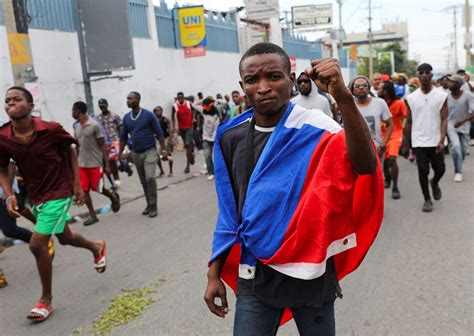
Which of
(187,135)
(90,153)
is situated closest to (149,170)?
(90,153)

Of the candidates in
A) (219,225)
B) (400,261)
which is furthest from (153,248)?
(219,225)

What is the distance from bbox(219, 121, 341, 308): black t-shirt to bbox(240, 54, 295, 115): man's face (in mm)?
123

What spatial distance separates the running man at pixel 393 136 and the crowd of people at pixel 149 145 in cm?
2

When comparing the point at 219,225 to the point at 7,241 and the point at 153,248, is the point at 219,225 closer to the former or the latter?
the point at 153,248

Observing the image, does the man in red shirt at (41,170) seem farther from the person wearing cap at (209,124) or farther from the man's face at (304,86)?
the person wearing cap at (209,124)

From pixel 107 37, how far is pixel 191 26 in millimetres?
5975

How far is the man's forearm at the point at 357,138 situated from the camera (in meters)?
1.88

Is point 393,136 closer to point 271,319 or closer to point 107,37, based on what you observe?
point 271,319

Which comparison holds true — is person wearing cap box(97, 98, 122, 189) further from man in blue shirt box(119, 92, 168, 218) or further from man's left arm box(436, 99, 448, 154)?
man's left arm box(436, 99, 448, 154)

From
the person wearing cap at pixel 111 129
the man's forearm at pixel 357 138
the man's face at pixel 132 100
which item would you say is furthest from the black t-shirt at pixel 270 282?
the person wearing cap at pixel 111 129

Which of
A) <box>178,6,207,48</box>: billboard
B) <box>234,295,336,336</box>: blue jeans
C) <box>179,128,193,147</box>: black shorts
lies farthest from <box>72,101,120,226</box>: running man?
<box>178,6,207,48</box>: billboard

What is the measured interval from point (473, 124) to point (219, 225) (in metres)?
13.3

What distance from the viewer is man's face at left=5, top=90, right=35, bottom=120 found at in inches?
168

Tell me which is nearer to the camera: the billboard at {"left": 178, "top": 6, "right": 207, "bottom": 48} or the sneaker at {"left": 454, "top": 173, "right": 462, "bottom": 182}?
the sneaker at {"left": 454, "top": 173, "right": 462, "bottom": 182}
